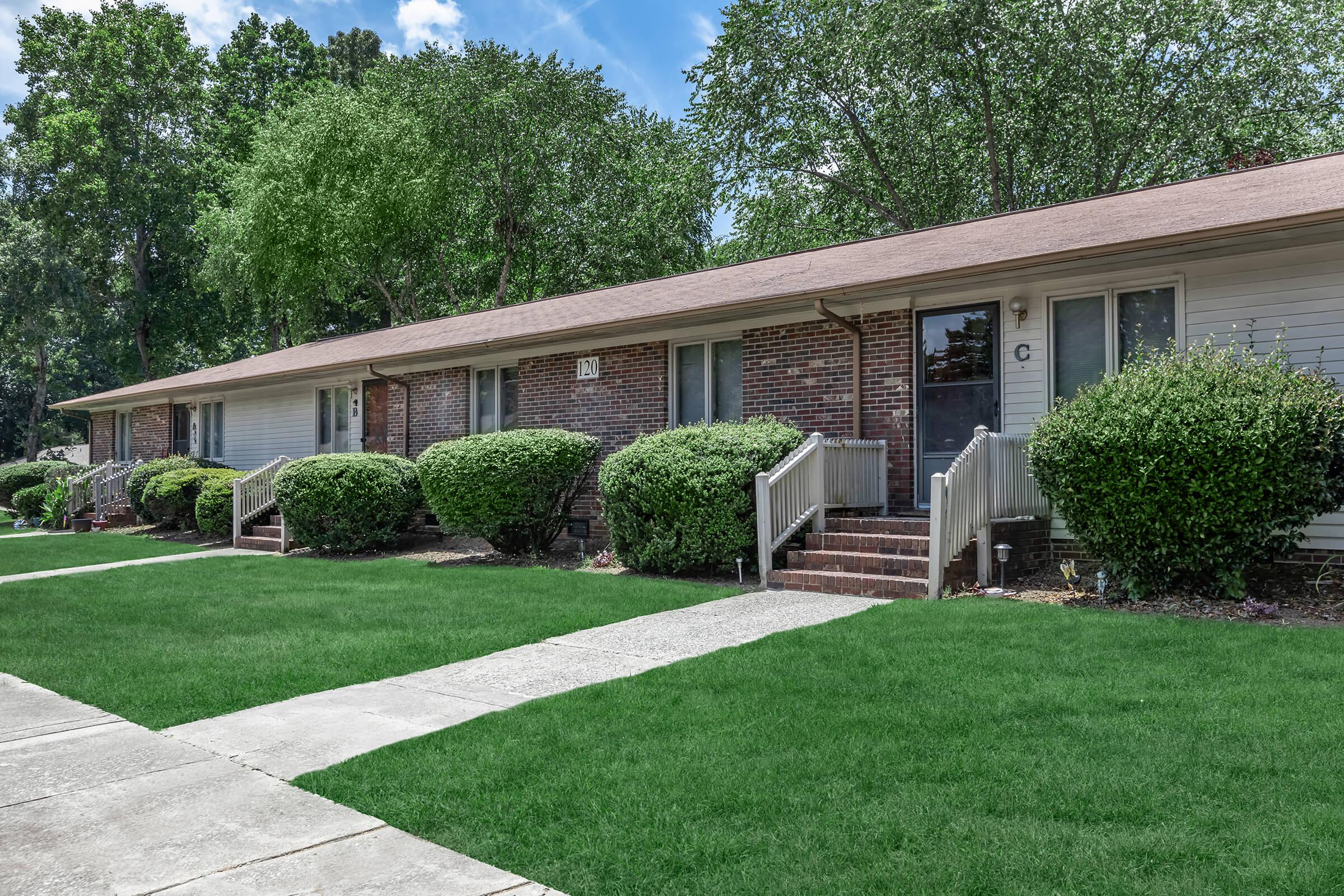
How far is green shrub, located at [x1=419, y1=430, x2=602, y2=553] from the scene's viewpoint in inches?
482

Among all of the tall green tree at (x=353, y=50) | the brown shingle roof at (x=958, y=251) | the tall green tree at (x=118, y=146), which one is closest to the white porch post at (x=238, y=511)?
the brown shingle roof at (x=958, y=251)

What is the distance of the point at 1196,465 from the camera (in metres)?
7.36

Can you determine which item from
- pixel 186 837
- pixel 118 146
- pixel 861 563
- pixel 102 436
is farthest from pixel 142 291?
pixel 186 837

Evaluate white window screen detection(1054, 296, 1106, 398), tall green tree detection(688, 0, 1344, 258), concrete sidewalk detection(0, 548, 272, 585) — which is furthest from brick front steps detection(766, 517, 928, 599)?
tall green tree detection(688, 0, 1344, 258)

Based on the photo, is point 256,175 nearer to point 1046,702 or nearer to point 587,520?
point 587,520

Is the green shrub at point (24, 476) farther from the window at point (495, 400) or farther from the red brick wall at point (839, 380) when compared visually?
the red brick wall at point (839, 380)

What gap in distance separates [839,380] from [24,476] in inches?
1013

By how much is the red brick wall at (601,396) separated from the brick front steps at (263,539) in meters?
4.45

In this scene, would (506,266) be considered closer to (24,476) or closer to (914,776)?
(24,476)

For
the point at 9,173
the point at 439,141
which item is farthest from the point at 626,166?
the point at 9,173

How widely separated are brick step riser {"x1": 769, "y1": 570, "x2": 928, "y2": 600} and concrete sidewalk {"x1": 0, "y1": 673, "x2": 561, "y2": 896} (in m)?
5.86

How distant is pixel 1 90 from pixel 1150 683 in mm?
44296

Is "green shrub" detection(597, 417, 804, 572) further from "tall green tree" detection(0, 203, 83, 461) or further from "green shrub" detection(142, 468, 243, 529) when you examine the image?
"tall green tree" detection(0, 203, 83, 461)

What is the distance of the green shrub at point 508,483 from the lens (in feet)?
40.2
